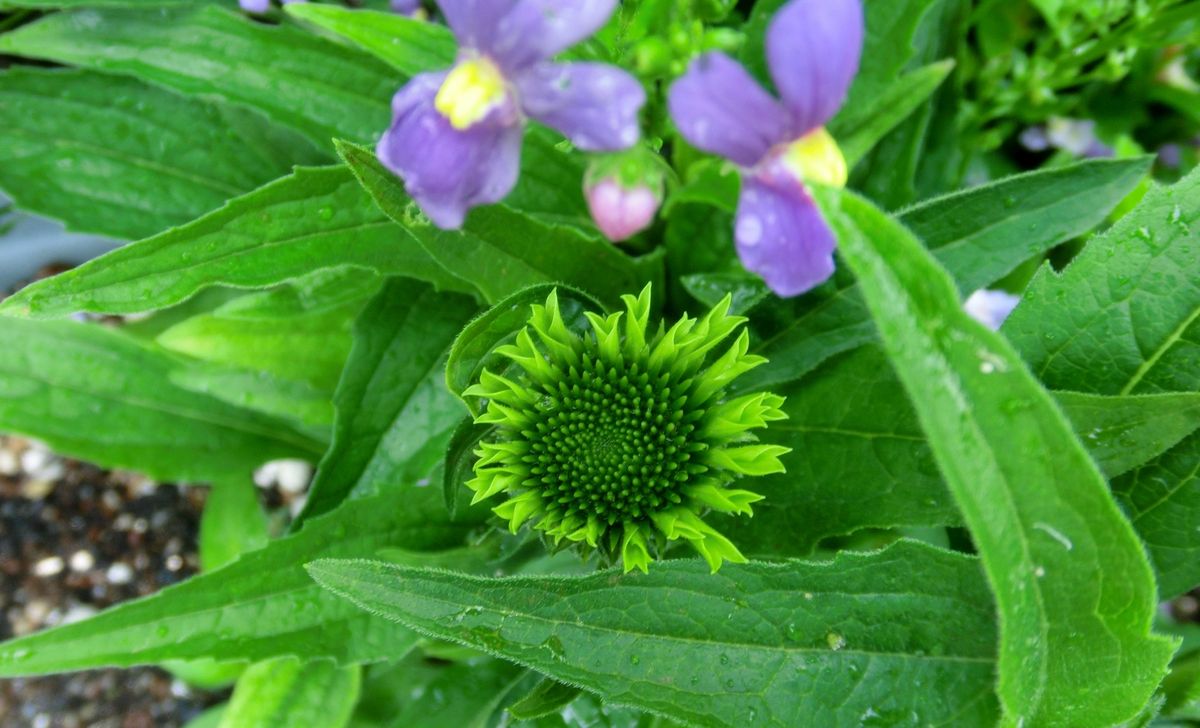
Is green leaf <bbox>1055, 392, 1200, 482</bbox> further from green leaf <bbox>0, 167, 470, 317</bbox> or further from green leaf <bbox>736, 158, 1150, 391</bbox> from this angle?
green leaf <bbox>0, 167, 470, 317</bbox>

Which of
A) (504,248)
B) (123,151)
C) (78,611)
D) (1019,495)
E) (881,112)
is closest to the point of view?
(1019,495)

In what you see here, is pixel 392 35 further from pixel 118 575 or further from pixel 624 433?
pixel 118 575

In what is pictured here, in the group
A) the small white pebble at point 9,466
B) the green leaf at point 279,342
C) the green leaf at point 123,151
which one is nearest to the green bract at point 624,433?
the green leaf at point 279,342

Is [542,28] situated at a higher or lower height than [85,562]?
higher

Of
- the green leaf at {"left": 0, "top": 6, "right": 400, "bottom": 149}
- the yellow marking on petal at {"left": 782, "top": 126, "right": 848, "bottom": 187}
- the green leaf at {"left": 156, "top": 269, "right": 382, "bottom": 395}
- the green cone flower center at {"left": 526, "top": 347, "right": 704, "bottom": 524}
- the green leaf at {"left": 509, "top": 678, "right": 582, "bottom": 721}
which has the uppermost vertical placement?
the yellow marking on petal at {"left": 782, "top": 126, "right": 848, "bottom": 187}

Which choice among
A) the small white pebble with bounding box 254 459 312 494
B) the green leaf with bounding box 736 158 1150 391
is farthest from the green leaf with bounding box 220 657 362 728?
the green leaf with bounding box 736 158 1150 391

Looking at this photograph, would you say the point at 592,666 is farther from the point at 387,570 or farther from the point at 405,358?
the point at 405,358

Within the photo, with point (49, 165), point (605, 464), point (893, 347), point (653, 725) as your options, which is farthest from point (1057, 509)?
point (49, 165)

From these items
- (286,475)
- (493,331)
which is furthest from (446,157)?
(286,475)
